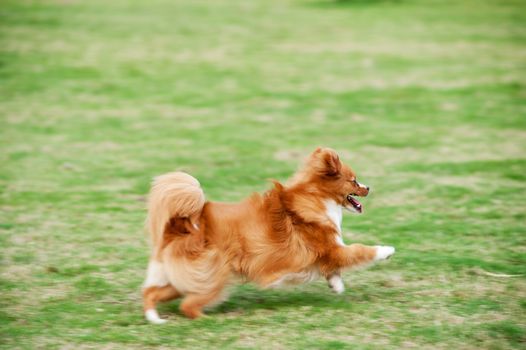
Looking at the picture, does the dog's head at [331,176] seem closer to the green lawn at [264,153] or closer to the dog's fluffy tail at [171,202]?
the green lawn at [264,153]

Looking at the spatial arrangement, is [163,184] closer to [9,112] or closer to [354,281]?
[354,281]

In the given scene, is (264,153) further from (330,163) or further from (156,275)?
(156,275)

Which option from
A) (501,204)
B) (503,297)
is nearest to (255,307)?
(503,297)

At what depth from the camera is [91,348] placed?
14.5ft

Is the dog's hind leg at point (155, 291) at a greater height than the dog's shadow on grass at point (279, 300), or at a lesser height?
greater

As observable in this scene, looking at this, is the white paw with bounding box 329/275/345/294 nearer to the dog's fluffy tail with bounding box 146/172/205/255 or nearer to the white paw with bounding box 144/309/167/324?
the dog's fluffy tail with bounding box 146/172/205/255

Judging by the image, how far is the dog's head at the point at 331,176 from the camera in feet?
17.5

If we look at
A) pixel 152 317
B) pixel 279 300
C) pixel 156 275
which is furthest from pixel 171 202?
pixel 279 300

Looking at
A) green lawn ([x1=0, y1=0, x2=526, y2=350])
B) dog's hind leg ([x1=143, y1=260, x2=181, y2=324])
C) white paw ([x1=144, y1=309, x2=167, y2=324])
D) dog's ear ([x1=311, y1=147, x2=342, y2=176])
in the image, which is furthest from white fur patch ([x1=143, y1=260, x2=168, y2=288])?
dog's ear ([x1=311, y1=147, x2=342, y2=176])

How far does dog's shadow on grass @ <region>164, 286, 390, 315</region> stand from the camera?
17.0 feet

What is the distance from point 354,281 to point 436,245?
1161 millimetres

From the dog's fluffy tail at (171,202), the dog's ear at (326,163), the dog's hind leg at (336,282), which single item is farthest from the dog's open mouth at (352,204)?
the dog's fluffy tail at (171,202)

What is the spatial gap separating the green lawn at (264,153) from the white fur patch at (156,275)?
0.29m

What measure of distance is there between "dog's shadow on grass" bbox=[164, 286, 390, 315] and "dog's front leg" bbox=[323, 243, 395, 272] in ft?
0.90
